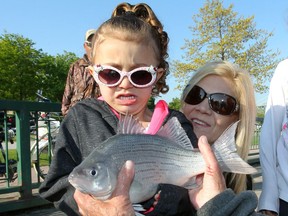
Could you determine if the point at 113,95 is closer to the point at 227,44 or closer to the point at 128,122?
the point at 128,122

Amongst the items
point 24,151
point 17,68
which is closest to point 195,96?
point 24,151

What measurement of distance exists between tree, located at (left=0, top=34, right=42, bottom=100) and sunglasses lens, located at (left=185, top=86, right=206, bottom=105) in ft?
133

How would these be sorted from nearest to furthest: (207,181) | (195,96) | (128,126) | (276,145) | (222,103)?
(128,126), (207,181), (222,103), (195,96), (276,145)

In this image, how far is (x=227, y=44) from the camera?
21.6m

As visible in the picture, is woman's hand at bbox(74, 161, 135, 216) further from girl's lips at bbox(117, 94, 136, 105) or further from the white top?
the white top

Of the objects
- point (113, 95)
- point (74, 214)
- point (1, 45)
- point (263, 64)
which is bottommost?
point (74, 214)

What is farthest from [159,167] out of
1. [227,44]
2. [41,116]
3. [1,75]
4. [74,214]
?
[1,75]

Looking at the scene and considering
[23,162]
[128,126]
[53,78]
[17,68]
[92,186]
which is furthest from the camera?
[53,78]

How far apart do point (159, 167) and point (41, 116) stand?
5136 millimetres

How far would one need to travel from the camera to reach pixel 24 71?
43.1 meters

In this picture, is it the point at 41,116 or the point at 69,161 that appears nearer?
the point at 69,161

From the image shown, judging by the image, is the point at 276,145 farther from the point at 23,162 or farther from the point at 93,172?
the point at 23,162

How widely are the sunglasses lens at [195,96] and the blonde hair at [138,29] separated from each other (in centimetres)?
52

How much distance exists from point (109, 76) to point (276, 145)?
1919 mm
